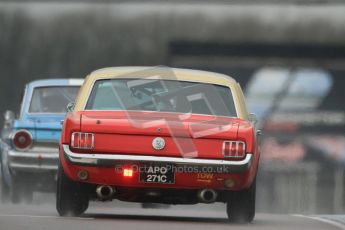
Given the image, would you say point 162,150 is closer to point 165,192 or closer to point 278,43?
point 165,192

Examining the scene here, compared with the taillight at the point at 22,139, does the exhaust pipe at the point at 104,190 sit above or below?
above

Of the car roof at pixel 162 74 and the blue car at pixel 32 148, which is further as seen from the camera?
the blue car at pixel 32 148

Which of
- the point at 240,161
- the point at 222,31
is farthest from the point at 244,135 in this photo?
the point at 222,31

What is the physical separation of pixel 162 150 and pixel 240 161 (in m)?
0.70

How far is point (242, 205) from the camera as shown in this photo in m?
13.5

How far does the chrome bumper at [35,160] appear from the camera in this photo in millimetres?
17594

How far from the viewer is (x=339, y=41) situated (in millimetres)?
39000

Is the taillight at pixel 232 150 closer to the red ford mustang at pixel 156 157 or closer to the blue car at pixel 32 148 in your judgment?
the red ford mustang at pixel 156 157

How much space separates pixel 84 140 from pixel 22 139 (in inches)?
188

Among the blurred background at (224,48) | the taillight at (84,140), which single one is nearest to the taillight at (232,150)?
the taillight at (84,140)

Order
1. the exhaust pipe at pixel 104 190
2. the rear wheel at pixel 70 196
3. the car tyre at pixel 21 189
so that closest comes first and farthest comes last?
the exhaust pipe at pixel 104 190 < the rear wheel at pixel 70 196 < the car tyre at pixel 21 189

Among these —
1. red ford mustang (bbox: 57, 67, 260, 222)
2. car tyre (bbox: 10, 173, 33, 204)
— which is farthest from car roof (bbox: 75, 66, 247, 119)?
car tyre (bbox: 10, 173, 33, 204)

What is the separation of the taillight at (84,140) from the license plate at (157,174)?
0.51 meters

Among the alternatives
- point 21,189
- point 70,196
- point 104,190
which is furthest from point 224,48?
point 104,190
